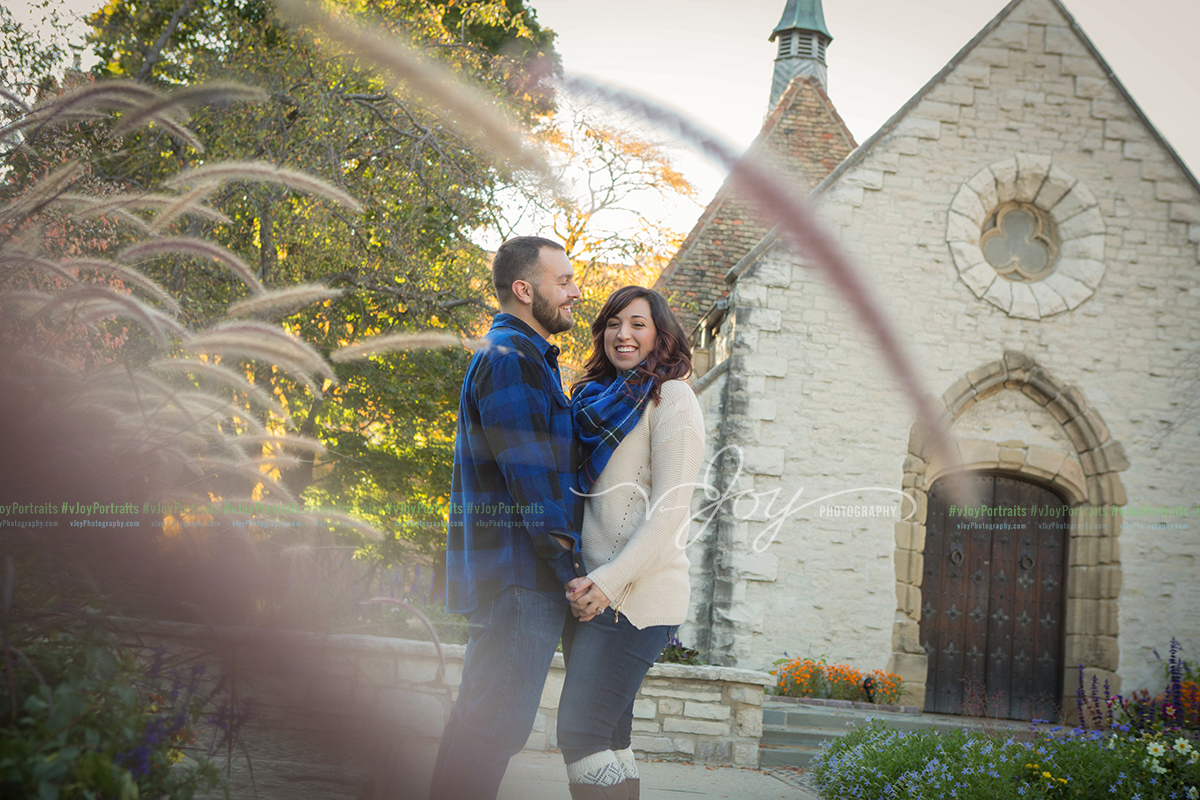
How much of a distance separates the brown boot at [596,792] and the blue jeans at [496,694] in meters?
0.21

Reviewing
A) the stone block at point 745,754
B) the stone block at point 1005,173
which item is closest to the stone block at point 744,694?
the stone block at point 745,754

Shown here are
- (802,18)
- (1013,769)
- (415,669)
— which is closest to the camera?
(1013,769)

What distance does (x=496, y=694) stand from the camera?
185 cm

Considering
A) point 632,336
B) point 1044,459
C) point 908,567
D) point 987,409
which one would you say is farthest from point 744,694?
point 1044,459

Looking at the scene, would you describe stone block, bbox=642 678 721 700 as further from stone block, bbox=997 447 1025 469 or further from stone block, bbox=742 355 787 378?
stone block, bbox=997 447 1025 469

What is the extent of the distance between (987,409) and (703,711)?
15.3 feet

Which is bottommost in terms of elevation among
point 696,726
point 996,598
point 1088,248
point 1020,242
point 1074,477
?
point 696,726

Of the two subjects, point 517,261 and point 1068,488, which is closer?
point 517,261

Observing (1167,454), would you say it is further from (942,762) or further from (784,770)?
(942,762)

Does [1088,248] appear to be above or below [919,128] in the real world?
below

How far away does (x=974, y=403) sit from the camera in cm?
823

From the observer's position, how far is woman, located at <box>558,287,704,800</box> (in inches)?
78.6

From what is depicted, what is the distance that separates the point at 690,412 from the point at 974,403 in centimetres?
692

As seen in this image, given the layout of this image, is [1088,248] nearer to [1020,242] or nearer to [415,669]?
[1020,242]
